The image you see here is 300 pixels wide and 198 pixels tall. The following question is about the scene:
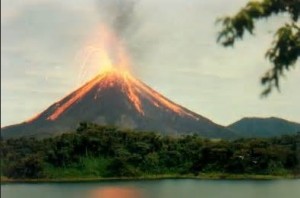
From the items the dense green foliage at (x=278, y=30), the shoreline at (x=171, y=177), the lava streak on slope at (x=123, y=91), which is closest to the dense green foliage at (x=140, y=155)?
the shoreline at (x=171, y=177)

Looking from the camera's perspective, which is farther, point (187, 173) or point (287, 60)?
point (187, 173)

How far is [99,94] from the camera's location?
271 cm

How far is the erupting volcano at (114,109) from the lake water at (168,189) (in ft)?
0.78

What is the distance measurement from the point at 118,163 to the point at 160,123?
0.86 ft

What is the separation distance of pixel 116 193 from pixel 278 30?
1121 mm

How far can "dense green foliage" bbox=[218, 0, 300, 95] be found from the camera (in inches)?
84.8

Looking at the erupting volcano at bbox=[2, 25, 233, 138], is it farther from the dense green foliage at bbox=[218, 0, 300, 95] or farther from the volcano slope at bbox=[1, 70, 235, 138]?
the dense green foliage at bbox=[218, 0, 300, 95]

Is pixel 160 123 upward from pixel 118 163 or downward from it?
upward

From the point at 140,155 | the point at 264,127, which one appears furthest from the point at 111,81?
the point at 264,127

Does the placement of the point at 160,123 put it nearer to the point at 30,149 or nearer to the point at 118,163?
the point at 118,163

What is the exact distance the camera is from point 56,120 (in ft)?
8.92

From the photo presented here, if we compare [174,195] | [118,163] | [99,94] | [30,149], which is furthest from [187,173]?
[30,149]

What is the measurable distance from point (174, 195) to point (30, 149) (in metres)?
0.68

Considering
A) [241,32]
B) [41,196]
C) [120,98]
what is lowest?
[41,196]
